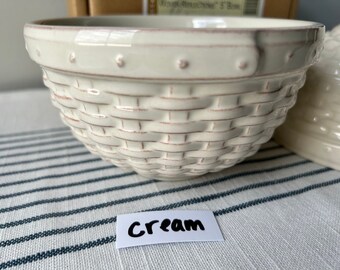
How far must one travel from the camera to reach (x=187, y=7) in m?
0.43

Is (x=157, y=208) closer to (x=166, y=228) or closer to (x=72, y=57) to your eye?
(x=166, y=228)

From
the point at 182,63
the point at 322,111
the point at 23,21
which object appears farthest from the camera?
the point at 23,21

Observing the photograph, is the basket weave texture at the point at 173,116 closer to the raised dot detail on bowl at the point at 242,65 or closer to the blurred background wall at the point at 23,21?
the raised dot detail on bowl at the point at 242,65

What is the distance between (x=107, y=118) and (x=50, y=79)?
55mm

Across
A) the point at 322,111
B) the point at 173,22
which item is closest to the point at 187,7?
the point at 173,22

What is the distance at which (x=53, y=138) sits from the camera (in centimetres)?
41

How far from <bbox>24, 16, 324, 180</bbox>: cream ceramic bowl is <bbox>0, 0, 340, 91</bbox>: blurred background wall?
33 cm

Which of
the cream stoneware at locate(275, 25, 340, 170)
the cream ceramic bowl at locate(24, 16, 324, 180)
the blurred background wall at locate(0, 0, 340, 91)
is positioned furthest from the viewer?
the blurred background wall at locate(0, 0, 340, 91)

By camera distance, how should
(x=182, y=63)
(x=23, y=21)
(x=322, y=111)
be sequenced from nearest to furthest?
(x=182, y=63)
(x=322, y=111)
(x=23, y=21)

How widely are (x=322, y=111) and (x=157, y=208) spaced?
19cm

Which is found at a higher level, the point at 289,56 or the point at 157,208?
the point at 289,56

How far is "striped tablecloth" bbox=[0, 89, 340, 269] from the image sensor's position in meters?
0.22

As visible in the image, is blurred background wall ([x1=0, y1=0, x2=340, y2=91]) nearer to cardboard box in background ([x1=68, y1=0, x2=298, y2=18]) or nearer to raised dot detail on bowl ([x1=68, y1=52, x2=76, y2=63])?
cardboard box in background ([x1=68, y1=0, x2=298, y2=18])

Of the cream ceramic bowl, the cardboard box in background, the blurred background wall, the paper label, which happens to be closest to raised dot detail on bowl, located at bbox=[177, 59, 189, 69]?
the cream ceramic bowl
